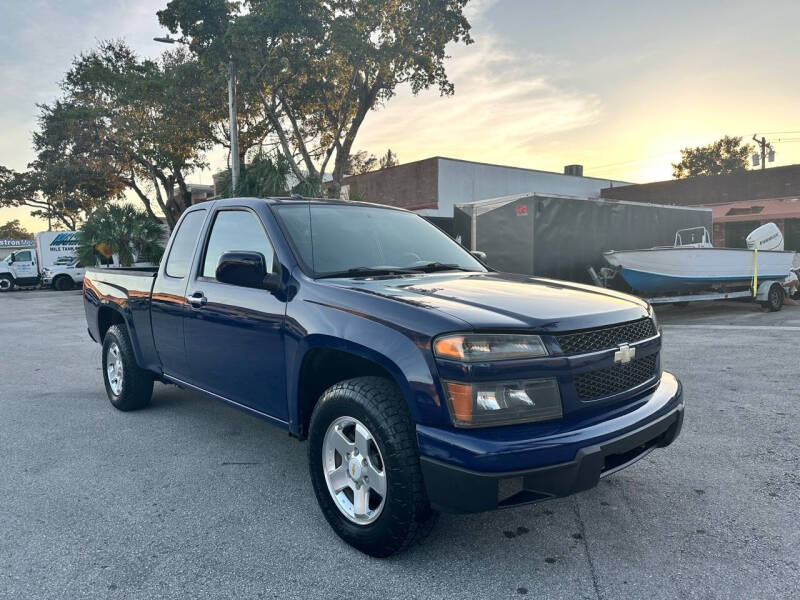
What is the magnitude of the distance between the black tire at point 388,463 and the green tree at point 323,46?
1488cm

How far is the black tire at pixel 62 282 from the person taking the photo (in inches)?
1095

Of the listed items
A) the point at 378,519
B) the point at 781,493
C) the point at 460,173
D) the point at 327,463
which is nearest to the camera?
the point at 378,519

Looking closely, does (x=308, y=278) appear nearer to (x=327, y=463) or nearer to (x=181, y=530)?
(x=327, y=463)

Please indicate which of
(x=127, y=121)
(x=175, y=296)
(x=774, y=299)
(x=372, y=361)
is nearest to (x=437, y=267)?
(x=372, y=361)

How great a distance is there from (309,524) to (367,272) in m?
1.41

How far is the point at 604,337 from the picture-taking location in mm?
2641

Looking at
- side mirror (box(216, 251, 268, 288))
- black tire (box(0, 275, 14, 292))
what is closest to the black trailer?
side mirror (box(216, 251, 268, 288))

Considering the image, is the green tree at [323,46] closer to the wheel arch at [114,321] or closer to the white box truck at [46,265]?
the wheel arch at [114,321]

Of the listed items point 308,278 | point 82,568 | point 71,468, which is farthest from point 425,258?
point 71,468

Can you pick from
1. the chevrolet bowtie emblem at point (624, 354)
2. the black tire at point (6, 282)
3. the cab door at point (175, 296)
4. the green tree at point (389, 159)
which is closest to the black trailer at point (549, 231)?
the cab door at point (175, 296)

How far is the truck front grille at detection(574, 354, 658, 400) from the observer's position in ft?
8.25

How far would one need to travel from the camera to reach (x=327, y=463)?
287 centimetres

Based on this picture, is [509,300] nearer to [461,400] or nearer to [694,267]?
[461,400]

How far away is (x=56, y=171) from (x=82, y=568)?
97.8 feet
